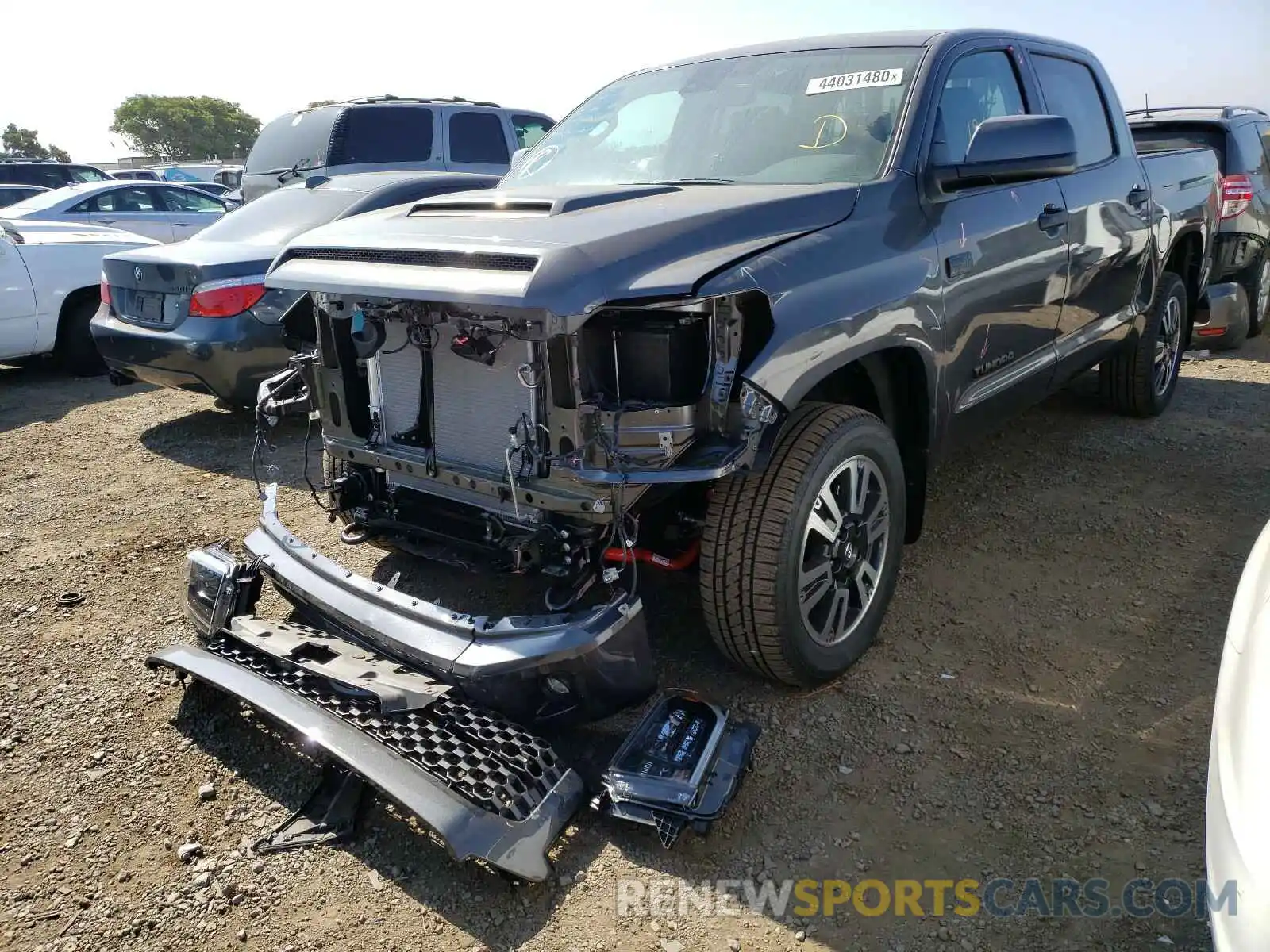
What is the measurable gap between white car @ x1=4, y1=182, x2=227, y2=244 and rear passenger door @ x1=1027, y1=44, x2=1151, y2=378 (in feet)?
30.6

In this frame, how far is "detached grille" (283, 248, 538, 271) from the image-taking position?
2.30m

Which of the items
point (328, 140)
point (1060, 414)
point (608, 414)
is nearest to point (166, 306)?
point (328, 140)

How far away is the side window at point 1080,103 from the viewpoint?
4035mm

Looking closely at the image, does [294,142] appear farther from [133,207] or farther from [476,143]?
[133,207]

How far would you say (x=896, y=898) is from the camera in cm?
219

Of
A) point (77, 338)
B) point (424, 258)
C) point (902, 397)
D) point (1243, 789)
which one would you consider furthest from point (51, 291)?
point (1243, 789)

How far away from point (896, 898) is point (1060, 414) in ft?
14.0

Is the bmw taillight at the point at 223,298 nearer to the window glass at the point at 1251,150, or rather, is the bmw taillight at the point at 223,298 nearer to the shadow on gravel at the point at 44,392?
the shadow on gravel at the point at 44,392

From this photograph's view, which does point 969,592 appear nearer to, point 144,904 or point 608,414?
point 608,414

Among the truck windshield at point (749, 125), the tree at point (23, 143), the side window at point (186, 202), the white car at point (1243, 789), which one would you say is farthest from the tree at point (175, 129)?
the white car at point (1243, 789)

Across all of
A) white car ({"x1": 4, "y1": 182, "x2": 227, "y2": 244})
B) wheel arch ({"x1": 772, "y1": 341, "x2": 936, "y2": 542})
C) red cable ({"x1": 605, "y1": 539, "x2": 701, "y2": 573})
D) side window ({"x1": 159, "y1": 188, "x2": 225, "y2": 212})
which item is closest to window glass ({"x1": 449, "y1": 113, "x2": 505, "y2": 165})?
white car ({"x1": 4, "y1": 182, "x2": 227, "y2": 244})

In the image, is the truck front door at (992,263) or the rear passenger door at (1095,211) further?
the rear passenger door at (1095,211)

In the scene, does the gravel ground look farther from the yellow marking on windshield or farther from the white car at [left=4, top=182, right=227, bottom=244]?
the white car at [left=4, top=182, right=227, bottom=244]
